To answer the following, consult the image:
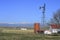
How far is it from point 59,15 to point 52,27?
2965 cm

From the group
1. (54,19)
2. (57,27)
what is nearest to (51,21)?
(54,19)

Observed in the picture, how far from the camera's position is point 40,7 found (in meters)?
69.0

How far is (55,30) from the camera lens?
215ft

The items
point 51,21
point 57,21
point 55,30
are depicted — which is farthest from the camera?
point 51,21

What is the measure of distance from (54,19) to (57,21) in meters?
2.61

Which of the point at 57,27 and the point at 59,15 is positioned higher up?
the point at 59,15

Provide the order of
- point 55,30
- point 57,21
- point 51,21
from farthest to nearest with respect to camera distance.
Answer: point 51,21, point 57,21, point 55,30

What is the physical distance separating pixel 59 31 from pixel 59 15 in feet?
101

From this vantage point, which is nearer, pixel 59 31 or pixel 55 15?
pixel 59 31

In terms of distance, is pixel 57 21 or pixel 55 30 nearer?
pixel 55 30

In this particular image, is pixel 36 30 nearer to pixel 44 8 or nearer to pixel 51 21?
pixel 44 8

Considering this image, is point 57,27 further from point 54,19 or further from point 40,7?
point 54,19

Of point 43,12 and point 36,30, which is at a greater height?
point 43,12

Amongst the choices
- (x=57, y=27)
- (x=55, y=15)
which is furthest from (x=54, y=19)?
(x=57, y=27)
